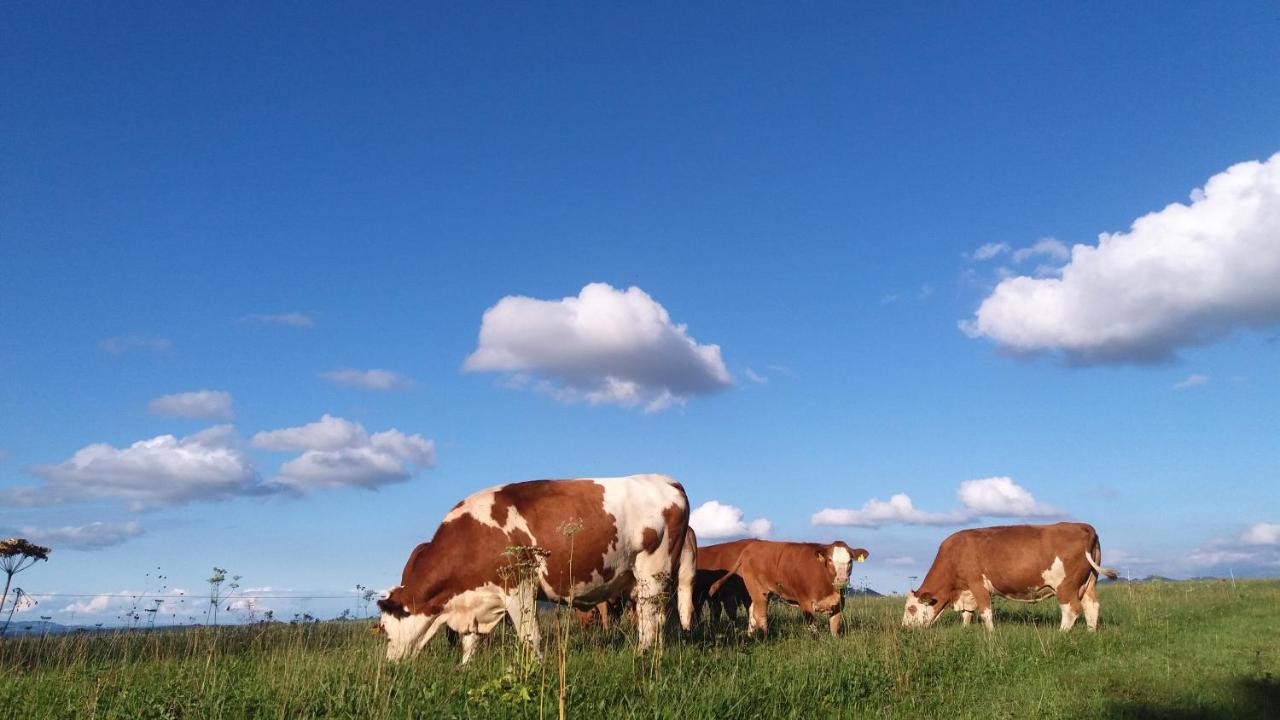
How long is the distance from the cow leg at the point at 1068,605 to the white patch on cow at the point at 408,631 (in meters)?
13.5

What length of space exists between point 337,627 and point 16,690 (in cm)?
1227

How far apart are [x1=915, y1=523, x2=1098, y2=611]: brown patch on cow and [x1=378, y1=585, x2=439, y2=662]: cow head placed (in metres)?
12.5

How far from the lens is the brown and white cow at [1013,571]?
18.6 meters

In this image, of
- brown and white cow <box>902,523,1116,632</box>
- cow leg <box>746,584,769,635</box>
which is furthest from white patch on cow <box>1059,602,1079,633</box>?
cow leg <box>746,584,769,635</box>

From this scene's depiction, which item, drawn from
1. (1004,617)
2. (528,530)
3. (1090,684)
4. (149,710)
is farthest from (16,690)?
(1004,617)

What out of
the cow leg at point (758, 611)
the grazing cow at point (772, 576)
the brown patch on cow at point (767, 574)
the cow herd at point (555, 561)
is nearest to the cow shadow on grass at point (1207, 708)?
the cow herd at point (555, 561)

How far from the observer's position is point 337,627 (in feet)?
69.3

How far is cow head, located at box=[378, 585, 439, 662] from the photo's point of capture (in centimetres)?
1240

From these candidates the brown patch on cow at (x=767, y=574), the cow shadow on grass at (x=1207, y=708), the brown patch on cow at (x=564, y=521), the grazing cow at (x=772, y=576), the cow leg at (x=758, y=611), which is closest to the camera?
the cow shadow on grass at (x=1207, y=708)

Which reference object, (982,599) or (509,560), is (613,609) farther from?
(982,599)

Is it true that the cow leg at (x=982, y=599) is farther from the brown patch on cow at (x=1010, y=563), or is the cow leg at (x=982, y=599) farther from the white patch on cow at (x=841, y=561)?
the white patch on cow at (x=841, y=561)

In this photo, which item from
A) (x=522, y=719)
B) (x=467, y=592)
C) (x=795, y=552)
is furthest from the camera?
(x=795, y=552)

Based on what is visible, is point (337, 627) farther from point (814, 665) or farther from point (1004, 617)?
point (1004, 617)

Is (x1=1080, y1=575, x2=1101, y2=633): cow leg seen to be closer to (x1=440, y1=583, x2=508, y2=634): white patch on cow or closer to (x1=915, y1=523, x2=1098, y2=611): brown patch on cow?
(x1=915, y1=523, x2=1098, y2=611): brown patch on cow
